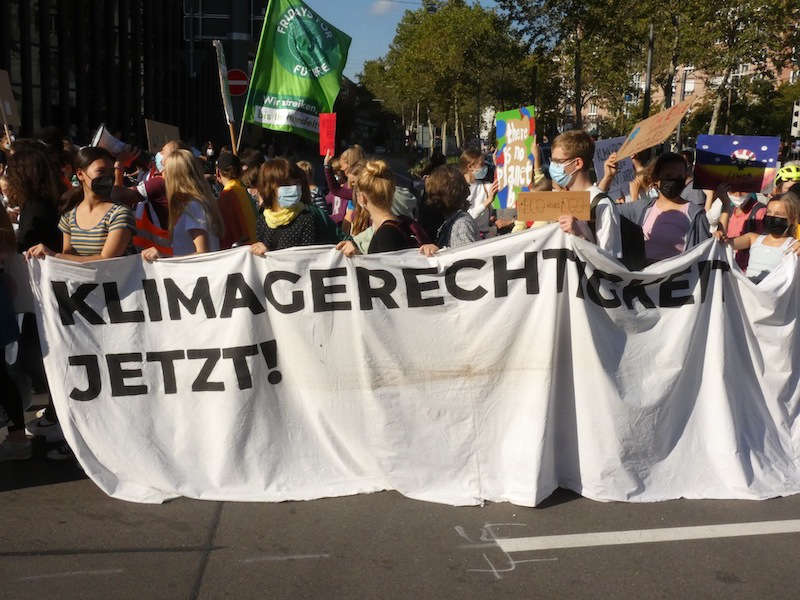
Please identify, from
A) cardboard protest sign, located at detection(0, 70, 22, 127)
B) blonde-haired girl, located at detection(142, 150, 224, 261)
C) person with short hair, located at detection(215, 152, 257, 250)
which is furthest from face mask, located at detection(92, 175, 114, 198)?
cardboard protest sign, located at detection(0, 70, 22, 127)

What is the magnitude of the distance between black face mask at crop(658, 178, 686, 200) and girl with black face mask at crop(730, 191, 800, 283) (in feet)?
1.82

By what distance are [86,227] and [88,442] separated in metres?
1.21

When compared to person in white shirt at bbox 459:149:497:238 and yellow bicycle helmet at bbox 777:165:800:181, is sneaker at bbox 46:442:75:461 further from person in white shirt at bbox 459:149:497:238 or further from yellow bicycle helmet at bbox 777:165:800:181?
yellow bicycle helmet at bbox 777:165:800:181

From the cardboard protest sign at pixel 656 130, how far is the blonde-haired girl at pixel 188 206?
249 cm

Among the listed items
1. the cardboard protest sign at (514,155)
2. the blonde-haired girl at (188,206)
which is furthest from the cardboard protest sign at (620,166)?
the blonde-haired girl at (188,206)

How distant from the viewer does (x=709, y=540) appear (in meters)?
4.17

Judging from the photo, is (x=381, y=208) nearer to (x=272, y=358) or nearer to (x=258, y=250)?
(x=258, y=250)

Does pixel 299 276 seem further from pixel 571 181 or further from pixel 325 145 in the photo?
pixel 325 145

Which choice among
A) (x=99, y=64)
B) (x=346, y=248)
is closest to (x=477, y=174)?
(x=346, y=248)

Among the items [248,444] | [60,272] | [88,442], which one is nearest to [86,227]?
[60,272]

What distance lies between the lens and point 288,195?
19.7 ft

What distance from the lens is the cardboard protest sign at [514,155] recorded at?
8539 millimetres

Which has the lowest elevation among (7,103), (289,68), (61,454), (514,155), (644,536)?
(644,536)

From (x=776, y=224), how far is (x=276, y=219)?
10.4ft
